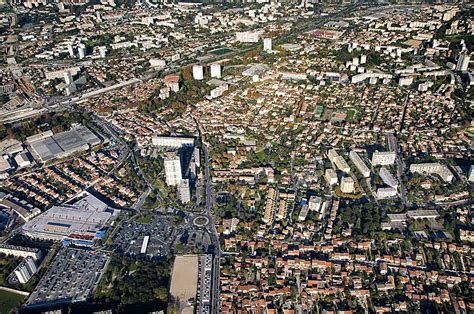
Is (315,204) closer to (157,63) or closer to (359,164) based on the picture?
(359,164)

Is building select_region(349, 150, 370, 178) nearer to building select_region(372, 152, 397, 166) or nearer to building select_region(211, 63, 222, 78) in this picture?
building select_region(372, 152, 397, 166)

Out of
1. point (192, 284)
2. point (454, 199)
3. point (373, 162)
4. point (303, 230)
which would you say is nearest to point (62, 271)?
point (192, 284)

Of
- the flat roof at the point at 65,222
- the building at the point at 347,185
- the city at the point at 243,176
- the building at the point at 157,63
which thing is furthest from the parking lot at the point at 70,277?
the building at the point at 157,63

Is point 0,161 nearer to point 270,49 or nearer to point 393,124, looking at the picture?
point 393,124

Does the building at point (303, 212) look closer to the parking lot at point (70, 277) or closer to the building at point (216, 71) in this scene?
the parking lot at point (70, 277)

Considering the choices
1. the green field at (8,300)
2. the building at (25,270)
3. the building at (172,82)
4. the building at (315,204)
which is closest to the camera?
the green field at (8,300)
